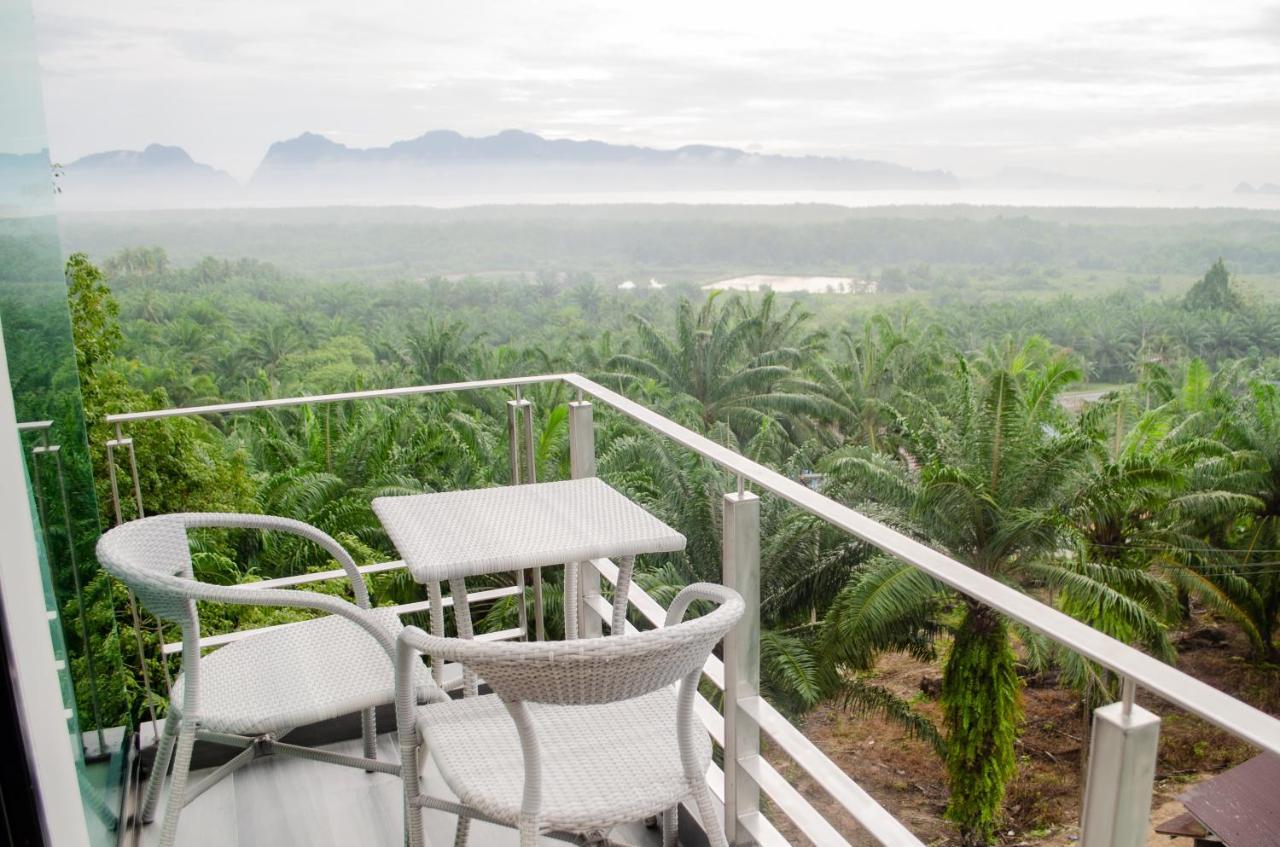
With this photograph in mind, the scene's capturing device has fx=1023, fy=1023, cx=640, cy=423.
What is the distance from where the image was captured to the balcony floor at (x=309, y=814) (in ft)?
8.22

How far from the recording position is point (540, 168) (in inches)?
2068

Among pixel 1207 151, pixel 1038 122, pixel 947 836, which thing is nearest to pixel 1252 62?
pixel 1207 151

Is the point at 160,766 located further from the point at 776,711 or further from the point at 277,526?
the point at 776,711

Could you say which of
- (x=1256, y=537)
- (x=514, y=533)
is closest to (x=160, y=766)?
(x=514, y=533)

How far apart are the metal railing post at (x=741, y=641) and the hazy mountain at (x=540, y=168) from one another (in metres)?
50.0

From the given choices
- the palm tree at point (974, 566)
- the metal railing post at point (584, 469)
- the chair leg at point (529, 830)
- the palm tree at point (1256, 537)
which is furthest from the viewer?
the palm tree at point (1256, 537)

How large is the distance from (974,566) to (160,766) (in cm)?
1068

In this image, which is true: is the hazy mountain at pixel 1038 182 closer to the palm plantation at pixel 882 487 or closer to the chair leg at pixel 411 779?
the palm plantation at pixel 882 487

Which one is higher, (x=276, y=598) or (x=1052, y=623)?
(x=1052, y=623)

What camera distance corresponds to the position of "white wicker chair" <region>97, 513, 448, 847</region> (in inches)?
79.2

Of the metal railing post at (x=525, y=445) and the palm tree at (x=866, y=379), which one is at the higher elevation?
the metal railing post at (x=525, y=445)

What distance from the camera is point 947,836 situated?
13.6 meters

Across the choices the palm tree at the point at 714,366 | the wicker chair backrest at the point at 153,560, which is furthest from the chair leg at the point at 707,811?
the palm tree at the point at 714,366

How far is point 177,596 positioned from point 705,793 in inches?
42.4
